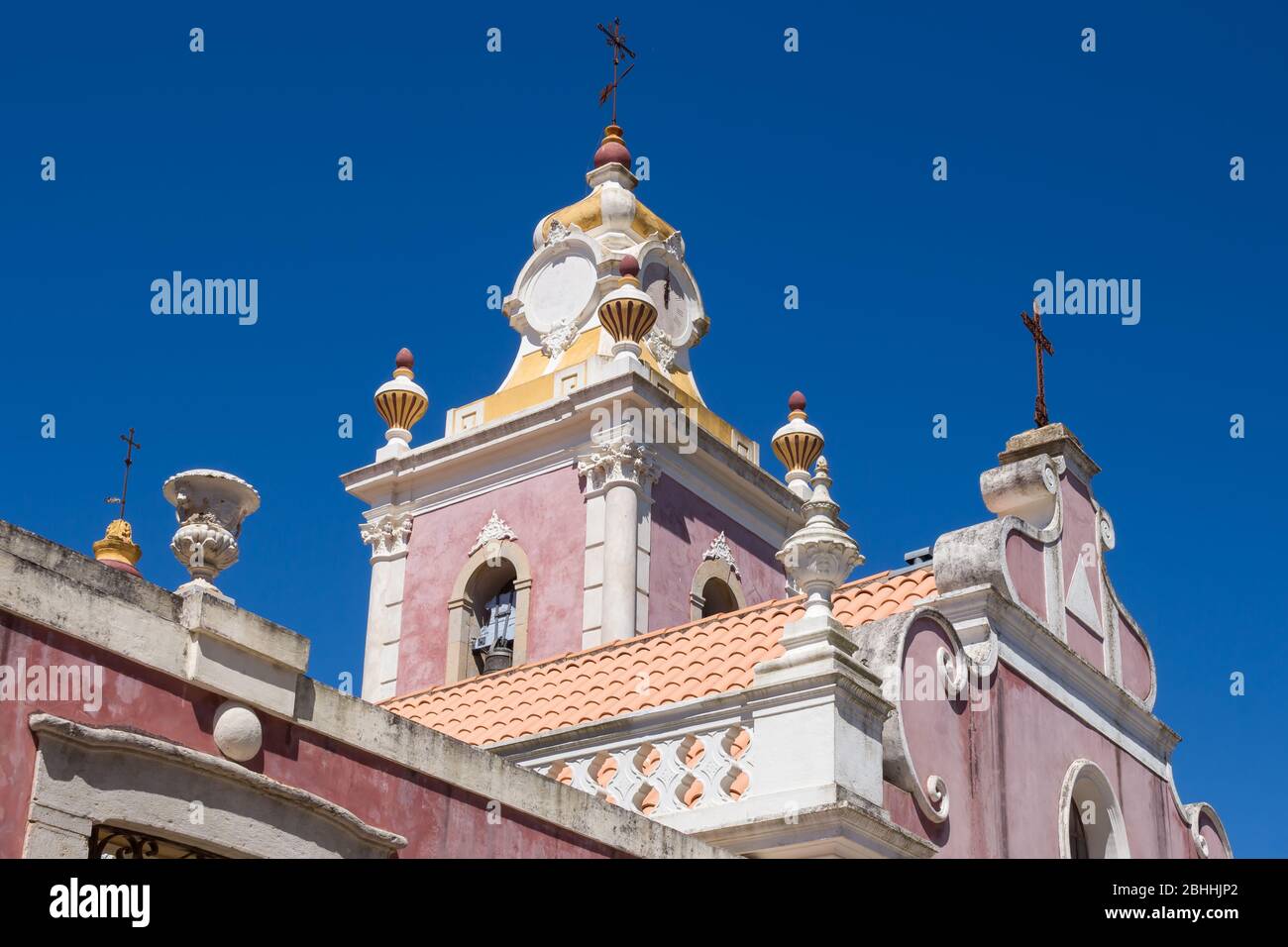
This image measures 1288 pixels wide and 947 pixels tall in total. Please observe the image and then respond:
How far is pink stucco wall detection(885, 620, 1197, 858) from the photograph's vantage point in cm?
1159

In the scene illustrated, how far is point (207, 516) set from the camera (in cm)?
823

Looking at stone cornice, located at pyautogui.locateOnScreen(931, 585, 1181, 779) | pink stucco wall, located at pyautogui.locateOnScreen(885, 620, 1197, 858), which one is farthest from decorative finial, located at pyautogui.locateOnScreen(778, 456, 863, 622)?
stone cornice, located at pyautogui.locateOnScreen(931, 585, 1181, 779)

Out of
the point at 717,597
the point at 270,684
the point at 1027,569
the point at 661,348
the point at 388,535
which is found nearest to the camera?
the point at 270,684

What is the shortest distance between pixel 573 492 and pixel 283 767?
11656 mm

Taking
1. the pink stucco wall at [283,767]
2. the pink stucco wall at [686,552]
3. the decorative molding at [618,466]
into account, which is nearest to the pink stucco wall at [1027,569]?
the pink stucco wall at [283,767]

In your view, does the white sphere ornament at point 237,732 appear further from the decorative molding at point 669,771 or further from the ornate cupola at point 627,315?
the ornate cupola at point 627,315

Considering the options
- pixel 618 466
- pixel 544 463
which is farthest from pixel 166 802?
pixel 544 463

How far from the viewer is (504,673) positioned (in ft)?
46.8

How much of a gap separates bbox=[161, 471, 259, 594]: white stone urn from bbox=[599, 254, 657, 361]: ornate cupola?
1164 centimetres

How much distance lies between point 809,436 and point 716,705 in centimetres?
1079

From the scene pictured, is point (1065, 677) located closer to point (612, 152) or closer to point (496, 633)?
point (496, 633)

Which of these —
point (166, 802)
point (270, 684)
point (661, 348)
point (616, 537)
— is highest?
point (661, 348)

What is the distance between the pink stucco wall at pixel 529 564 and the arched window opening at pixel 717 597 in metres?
1.75
